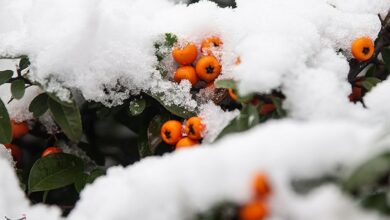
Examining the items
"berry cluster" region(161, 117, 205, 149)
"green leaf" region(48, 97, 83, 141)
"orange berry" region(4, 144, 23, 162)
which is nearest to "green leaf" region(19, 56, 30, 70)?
"green leaf" region(48, 97, 83, 141)

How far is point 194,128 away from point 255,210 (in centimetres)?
48

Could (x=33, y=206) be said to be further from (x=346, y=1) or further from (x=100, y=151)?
(x=346, y=1)

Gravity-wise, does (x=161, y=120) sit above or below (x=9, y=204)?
above

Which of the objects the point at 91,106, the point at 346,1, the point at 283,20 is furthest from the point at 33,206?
the point at 346,1

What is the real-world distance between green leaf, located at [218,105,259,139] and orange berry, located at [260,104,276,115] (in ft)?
0.21

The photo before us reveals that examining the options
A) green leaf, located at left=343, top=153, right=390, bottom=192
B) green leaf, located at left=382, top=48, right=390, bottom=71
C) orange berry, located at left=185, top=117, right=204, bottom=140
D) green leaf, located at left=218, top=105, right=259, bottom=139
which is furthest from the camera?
green leaf, located at left=382, top=48, right=390, bottom=71

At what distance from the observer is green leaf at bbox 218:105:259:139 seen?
101cm

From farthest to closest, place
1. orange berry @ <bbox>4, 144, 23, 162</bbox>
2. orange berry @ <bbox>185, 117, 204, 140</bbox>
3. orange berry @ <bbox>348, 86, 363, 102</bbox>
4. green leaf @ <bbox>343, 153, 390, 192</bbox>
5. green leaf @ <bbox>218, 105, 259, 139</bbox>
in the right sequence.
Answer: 1. orange berry @ <bbox>4, 144, 23, 162</bbox>
2. orange berry @ <bbox>348, 86, 363, 102</bbox>
3. orange berry @ <bbox>185, 117, 204, 140</bbox>
4. green leaf @ <bbox>218, 105, 259, 139</bbox>
5. green leaf @ <bbox>343, 153, 390, 192</bbox>

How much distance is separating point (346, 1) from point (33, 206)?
41.3 inches

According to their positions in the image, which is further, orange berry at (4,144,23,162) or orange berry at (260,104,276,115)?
orange berry at (4,144,23,162)

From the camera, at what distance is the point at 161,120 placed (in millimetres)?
1351

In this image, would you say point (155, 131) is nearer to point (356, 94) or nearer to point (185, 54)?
point (185, 54)

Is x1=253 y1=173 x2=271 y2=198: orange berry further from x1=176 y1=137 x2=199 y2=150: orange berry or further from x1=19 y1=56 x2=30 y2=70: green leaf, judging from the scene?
x1=19 y1=56 x2=30 y2=70: green leaf

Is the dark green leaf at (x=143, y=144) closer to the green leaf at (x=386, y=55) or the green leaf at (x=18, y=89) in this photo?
the green leaf at (x=18, y=89)
